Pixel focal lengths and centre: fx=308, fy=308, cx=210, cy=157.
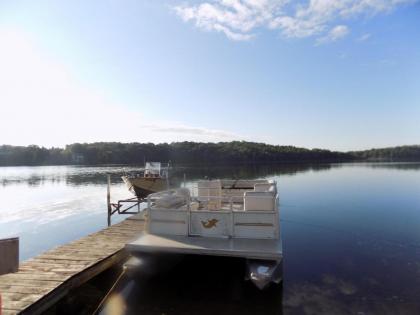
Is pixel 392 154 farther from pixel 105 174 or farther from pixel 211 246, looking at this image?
pixel 211 246

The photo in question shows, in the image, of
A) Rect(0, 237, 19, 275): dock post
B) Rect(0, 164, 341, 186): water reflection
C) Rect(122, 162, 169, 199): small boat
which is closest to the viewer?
Rect(0, 237, 19, 275): dock post

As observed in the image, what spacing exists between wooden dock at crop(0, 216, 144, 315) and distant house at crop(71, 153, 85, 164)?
122 meters

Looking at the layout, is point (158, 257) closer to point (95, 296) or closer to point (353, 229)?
point (95, 296)

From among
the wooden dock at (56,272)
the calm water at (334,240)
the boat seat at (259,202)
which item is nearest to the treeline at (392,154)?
the calm water at (334,240)

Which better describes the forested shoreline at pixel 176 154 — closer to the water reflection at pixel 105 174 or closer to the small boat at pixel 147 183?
the water reflection at pixel 105 174

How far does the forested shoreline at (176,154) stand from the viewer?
114m

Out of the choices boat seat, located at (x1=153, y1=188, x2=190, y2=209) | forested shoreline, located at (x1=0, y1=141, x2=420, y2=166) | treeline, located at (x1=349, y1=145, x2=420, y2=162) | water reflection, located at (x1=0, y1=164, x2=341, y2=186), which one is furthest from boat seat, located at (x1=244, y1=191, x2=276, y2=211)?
treeline, located at (x1=349, y1=145, x2=420, y2=162)

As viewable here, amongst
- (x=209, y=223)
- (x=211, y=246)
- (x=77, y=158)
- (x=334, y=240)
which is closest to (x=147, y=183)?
(x=334, y=240)

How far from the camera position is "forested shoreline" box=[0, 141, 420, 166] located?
4476 inches

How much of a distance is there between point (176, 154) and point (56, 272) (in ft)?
356

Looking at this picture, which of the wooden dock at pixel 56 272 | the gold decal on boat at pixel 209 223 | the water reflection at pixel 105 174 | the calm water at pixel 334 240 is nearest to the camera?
the wooden dock at pixel 56 272

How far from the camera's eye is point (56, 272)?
664 centimetres

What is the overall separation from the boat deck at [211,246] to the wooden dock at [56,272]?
1.07m

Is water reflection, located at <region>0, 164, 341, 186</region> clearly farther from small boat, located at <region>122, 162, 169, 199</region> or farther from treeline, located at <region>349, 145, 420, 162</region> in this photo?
treeline, located at <region>349, 145, 420, 162</region>
